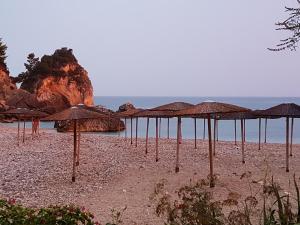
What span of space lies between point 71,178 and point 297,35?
23.5 feet

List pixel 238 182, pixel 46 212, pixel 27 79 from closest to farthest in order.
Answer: pixel 46 212 → pixel 238 182 → pixel 27 79

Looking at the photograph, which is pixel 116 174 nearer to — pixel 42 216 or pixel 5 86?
pixel 42 216

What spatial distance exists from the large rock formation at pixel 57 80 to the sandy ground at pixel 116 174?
39.0m

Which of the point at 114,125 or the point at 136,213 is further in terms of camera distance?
the point at 114,125

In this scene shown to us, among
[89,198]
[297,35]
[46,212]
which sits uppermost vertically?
[297,35]

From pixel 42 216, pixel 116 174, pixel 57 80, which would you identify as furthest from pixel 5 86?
pixel 42 216

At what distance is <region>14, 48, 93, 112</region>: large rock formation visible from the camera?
5747cm

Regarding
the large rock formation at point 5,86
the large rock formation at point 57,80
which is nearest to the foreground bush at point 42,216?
the large rock formation at point 5,86

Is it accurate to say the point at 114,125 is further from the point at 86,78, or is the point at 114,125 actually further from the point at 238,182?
the point at 86,78

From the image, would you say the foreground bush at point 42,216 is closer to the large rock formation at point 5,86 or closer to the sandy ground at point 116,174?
the sandy ground at point 116,174

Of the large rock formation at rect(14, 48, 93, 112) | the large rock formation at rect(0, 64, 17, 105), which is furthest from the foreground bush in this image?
the large rock formation at rect(14, 48, 93, 112)

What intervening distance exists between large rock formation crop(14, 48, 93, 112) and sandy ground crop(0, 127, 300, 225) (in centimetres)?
3904

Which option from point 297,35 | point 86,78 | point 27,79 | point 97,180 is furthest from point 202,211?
point 86,78

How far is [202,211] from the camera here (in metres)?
4.70
